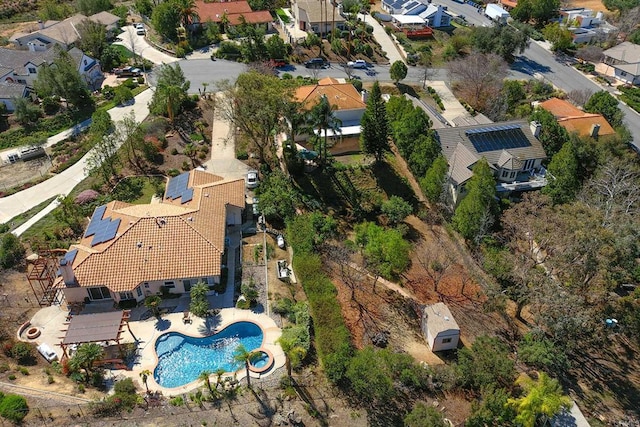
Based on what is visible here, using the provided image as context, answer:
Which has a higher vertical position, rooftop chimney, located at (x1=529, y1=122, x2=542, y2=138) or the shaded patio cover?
rooftop chimney, located at (x1=529, y1=122, x2=542, y2=138)

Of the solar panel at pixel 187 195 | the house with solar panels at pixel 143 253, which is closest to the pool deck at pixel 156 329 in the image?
the house with solar panels at pixel 143 253

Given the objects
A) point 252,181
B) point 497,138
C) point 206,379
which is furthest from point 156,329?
point 497,138

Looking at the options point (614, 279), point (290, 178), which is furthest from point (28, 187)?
point (614, 279)

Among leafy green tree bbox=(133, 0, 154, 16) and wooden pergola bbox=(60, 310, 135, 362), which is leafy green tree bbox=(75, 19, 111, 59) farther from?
wooden pergola bbox=(60, 310, 135, 362)

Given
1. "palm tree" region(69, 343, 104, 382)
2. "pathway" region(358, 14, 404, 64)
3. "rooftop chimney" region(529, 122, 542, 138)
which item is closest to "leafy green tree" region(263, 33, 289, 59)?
"pathway" region(358, 14, 404, 64)

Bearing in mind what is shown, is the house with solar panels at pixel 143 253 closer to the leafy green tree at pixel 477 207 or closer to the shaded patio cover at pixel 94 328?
the shaded patio cover at pixel 94 328
